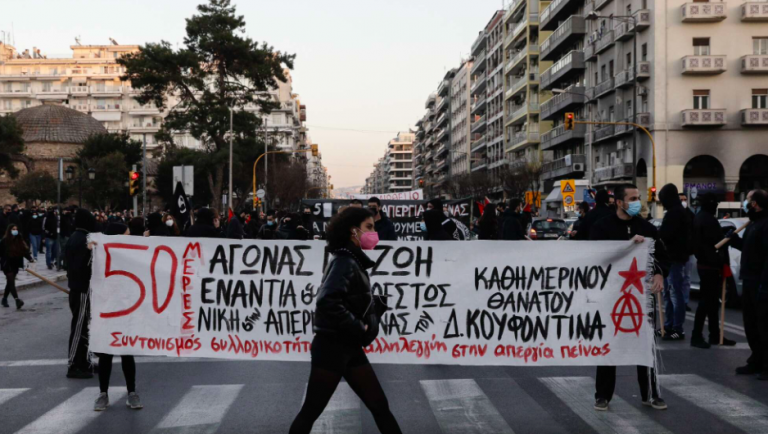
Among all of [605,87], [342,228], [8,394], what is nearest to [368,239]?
[342,228]

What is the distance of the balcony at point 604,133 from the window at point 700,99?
5315 millimetres

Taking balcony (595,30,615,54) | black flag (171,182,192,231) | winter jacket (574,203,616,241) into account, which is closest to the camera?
winter jacket (574,203,616,241)

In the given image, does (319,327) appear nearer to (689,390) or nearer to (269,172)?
(689,390)

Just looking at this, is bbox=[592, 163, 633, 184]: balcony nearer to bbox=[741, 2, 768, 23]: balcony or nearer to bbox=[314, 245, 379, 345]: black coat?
bbox=[741, 2, 768, 23]: balcony

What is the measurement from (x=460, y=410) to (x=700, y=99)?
4607cm

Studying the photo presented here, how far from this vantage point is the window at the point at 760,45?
4816cm

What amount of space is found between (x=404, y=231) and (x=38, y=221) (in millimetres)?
13625

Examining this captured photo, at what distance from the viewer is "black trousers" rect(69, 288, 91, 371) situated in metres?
7.29

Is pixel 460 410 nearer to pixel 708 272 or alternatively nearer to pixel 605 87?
pixel 708 272

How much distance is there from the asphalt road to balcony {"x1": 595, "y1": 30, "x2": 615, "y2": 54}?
45.4m

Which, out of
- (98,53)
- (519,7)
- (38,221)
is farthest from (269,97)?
(98,53)

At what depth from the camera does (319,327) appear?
466 cm

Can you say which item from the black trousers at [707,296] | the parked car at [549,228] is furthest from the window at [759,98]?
the black trousers at [707,296]

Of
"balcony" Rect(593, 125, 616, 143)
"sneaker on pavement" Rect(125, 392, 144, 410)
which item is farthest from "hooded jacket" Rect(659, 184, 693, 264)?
"balcony" Rect(593, 125, 616, 143)
